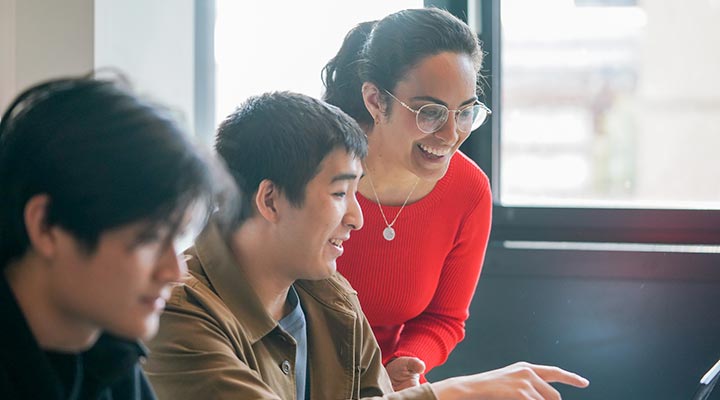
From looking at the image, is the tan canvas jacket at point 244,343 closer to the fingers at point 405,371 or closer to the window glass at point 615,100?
the fingers at point 405,371

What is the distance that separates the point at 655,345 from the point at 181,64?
5.18ft

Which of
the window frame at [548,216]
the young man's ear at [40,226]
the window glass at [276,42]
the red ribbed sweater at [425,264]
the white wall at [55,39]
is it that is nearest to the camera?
the young man's ear at [40,226]

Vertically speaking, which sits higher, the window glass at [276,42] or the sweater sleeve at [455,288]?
the window glass at [276,42]

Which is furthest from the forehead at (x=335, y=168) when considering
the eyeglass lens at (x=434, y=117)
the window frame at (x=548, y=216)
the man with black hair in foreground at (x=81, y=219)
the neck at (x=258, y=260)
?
the window frame at (x=548, y=216)

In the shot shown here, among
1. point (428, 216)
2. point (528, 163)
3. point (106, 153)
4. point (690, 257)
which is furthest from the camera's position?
point (528, 163)

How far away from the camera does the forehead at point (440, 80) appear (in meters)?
1.76

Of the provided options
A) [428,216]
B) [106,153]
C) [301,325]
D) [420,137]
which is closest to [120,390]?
[106,153]

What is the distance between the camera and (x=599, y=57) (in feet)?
8.69

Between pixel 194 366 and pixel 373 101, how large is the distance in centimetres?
78

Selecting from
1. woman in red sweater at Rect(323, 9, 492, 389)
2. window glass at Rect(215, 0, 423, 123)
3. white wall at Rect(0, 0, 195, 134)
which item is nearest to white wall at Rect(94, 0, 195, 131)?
white wall at Rect(0, 0, 195, 134)

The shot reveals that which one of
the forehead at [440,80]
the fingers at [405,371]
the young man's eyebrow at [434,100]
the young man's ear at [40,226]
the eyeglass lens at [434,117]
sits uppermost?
the forehead at [440,80]

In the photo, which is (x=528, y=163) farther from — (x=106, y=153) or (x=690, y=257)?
(x=106, y=153)

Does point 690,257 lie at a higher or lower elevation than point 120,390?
lower


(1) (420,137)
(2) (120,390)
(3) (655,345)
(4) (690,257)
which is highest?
(1) (420,137)
